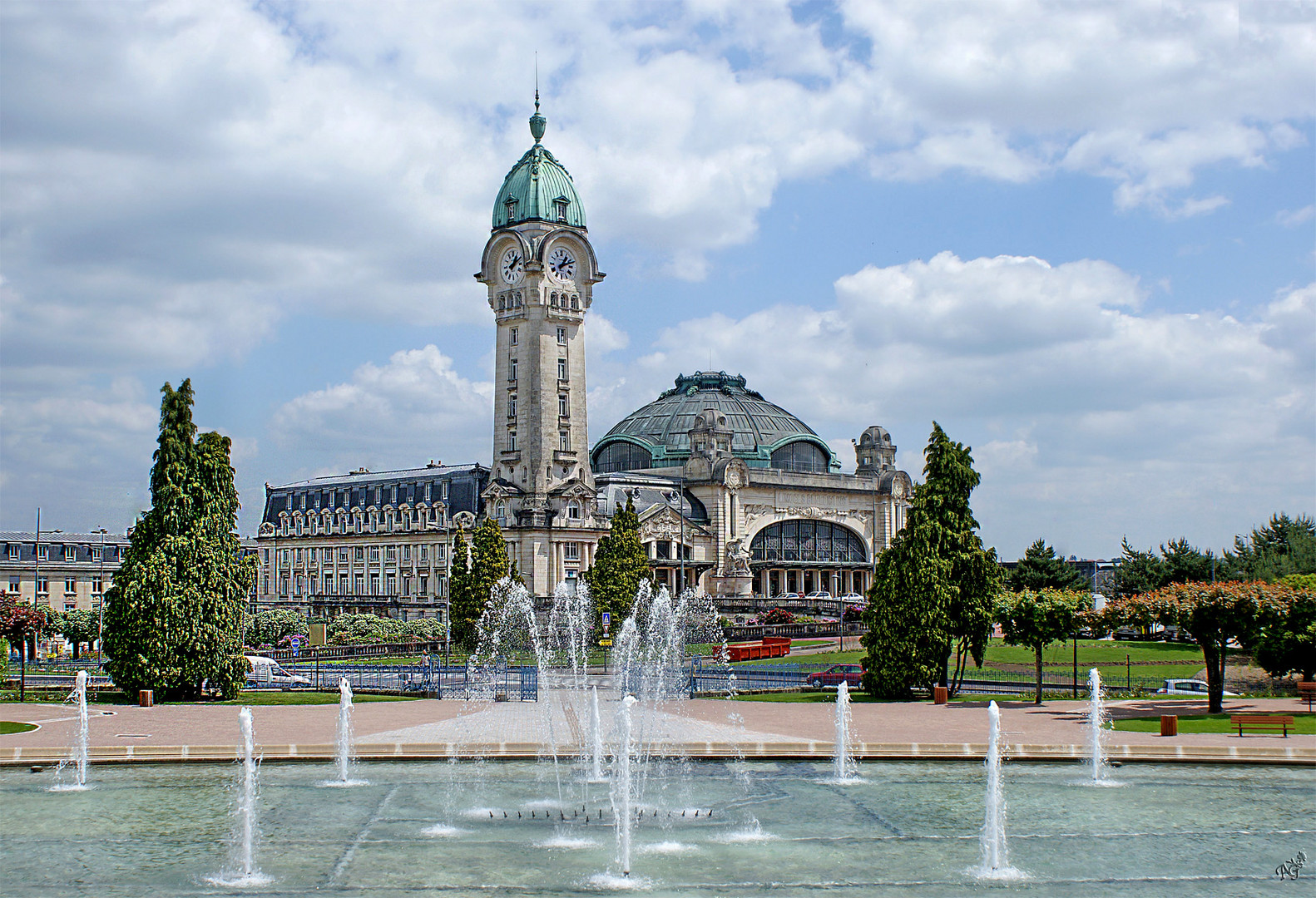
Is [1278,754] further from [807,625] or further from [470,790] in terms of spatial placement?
[807,625]

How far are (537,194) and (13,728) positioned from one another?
8180 centimetres

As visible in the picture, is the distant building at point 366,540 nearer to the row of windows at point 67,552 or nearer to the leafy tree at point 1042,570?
the row of windows at point 67,552

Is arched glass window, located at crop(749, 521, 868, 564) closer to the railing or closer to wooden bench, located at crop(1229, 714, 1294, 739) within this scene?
the railing

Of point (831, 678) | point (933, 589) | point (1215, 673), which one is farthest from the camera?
point (831, 678)

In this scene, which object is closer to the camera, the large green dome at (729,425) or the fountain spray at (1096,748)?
the fountain spray at (1096,748)

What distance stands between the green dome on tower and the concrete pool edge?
85286 mm

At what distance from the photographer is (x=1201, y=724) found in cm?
3703

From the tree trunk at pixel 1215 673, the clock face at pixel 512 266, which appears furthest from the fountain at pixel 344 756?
the clock face at pixel 512 266

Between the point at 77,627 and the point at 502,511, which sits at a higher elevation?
the point at 502,511

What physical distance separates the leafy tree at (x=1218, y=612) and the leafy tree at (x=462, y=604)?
50.8 m

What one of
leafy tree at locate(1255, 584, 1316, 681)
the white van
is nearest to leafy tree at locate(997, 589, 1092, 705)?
leafy tree at locate(1255, 584, 1316, 681)

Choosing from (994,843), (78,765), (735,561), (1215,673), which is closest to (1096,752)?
(994,843)

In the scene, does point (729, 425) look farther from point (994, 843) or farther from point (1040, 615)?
point (994, 843)

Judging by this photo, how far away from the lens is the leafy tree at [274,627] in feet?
283
